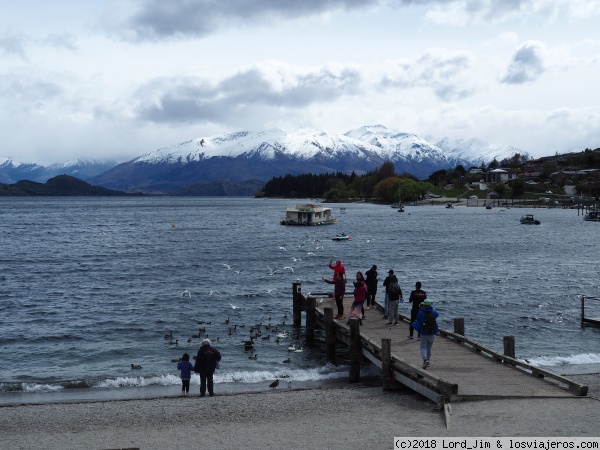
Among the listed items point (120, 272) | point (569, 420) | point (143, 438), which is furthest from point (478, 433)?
point (120, 272)

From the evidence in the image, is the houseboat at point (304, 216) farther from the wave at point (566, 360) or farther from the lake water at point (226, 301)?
the wave at point (566, 360)

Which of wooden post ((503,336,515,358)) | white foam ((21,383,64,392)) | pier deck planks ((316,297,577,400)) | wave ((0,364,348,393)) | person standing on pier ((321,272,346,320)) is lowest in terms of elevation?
white foam ((21,383,64,392))

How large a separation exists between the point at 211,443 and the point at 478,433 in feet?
23.4

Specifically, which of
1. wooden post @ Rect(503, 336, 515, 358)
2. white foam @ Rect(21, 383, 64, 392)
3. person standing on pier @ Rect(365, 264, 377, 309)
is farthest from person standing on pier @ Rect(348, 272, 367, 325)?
white foam @ Rect(21, 383, 64, 392)

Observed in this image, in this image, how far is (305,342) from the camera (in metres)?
35.1

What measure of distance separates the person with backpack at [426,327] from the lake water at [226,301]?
614 centimetres

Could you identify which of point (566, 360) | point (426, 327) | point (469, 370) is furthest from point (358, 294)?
→ point (566, 360)

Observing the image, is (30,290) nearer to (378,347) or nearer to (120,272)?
(120,272)

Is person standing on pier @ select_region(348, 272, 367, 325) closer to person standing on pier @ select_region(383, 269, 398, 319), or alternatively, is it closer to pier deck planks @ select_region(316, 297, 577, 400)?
pier deck planks @ select_region(316, 297, 577, 400)

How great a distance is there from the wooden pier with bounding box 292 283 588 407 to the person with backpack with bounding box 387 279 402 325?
0.45m

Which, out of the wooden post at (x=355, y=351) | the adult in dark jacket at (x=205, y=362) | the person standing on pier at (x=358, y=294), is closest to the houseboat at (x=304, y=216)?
the person standing on pier at (x=358, y=294)

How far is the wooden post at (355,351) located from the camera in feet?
88.7

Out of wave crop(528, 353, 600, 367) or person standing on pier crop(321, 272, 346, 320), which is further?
person standing on pier crop(321, 272, 346, 320)

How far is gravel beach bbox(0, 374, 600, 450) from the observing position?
18.0 meters
